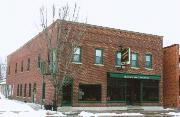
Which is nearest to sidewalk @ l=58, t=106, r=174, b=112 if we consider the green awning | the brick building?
the brick building

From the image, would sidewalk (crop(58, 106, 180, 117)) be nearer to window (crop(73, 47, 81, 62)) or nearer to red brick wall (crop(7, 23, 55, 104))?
red brick wall (crop(7, 23, 55, 104))

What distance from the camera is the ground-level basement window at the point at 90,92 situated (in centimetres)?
3105

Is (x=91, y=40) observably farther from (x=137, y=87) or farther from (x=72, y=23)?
(x=137, y=87)

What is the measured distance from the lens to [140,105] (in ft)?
114

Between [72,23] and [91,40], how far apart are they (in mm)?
2777

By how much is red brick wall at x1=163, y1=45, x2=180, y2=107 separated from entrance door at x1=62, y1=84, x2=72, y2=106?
13124 mm

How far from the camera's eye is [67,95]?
3006cm

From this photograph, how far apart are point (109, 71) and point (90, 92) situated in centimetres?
304

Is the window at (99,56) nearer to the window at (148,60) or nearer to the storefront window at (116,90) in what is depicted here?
the storefront window at (116,90)

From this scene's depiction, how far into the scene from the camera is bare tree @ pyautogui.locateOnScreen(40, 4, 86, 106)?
93.2 feet

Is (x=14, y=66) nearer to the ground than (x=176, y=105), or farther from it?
farther from it

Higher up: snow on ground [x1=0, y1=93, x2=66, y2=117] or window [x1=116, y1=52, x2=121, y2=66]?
window [x1=116, y1=52, x2=121, y2=66]

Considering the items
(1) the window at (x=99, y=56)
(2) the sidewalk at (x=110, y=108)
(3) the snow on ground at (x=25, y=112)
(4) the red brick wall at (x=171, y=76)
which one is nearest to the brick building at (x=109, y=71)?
(1) the window at (x=99, y=56)

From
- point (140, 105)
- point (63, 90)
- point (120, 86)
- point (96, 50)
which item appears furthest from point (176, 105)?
point (63, 90)
